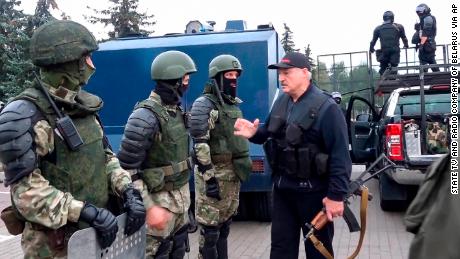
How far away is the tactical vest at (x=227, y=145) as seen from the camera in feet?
15.5

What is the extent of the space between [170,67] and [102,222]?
1872mm

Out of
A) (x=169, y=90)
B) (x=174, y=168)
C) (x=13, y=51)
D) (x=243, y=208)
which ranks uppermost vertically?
(x=13, y=51)

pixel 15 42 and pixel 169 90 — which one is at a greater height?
pixel 15 42

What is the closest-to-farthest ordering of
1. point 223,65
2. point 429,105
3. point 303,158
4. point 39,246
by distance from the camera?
point 39,246 < point 303,158 < point 223,65 < point 429,105

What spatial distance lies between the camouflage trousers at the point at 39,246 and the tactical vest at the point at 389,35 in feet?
30.0

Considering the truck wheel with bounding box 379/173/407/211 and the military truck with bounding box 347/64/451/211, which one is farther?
the truck wheel with bounding box 379/173/407/211

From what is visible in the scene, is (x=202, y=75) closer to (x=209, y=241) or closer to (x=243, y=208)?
(x=243, y=208)

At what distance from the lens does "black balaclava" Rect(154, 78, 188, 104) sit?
3824 millimetres

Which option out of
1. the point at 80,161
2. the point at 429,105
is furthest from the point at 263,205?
the point at 80,161

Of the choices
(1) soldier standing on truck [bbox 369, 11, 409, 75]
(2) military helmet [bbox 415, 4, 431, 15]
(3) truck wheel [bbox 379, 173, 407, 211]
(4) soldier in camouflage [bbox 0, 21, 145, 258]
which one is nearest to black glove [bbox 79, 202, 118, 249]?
(4) soldier in camouflage [bbox 0, 21, 145, 258]

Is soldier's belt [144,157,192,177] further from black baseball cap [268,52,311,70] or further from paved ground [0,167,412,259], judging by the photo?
paved ground [0,167,412,259]

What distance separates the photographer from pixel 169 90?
384 cm

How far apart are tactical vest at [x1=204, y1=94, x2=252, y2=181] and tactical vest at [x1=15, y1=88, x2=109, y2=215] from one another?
207cm

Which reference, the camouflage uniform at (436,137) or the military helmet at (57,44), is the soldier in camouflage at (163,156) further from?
the camouflage uniform at (436,137)
